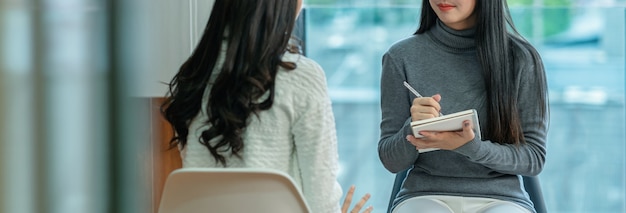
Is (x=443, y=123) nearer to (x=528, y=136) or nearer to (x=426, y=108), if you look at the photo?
(x=426, y=108)

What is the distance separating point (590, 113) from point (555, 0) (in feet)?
1.34

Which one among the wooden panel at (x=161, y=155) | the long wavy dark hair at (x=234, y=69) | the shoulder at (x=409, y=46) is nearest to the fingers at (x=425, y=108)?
the shoulder at (x=409, y=46)

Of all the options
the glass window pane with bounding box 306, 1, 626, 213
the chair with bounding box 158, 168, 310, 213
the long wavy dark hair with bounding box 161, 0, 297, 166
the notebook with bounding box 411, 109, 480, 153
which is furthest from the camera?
the glass window pane with bounding box 306, 1, 626, 213

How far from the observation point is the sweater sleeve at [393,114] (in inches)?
71.6

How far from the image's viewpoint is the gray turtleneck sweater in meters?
1.78

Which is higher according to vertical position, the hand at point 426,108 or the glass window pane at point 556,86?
the hand at point 426,108

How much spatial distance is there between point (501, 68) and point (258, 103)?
2.03ft

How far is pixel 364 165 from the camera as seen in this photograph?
3.02 metres

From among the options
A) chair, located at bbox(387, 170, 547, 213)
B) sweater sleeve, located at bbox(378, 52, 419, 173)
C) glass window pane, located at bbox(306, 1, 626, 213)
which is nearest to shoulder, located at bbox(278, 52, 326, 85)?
sweater sleeve, located at bbox(378, 52, 419, 173)

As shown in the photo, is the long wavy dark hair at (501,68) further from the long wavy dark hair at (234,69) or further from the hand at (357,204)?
the long wavy dark hair at (234,69)

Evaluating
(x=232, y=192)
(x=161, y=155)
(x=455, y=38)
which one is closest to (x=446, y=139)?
(x=455, y=38)

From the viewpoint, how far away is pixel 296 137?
1.46 metres

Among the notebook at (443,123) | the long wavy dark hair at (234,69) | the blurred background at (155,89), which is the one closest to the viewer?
the blurred background at (155,89)

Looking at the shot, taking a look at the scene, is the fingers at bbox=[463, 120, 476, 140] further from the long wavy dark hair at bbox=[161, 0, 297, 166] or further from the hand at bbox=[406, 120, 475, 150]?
the long wavy dark hair at bbox=[161, 0, 297, 166]
